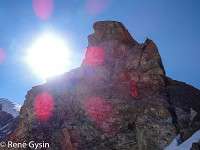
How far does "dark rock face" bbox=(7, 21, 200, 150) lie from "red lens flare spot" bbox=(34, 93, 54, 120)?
0.24m

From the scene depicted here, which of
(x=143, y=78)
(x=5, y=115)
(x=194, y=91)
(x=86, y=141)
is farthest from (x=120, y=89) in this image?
(x=5, y=115)

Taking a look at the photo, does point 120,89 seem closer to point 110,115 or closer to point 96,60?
point 110,115

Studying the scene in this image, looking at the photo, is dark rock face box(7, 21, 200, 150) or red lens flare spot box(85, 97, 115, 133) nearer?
dark rock face box(7, 21, 200, 150)

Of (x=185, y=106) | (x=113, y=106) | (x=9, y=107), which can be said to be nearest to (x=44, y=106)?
(x=113, y=106)

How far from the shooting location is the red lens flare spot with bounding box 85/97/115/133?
80.0 feet

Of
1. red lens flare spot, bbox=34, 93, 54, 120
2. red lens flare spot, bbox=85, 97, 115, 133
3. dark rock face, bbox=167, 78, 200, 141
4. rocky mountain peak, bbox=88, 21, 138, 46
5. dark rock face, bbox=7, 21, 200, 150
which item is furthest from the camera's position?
rocky mountain peak, bbox=88, 21, 138, 46

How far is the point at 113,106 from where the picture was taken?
86.5 feet

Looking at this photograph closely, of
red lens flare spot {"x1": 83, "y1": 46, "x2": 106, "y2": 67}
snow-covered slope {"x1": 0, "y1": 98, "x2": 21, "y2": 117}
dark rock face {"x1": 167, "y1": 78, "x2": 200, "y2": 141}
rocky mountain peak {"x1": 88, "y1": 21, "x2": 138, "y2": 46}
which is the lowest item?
dark rock face {"x1": 167, "y1": 78, "x2": 200, "y2": 141}

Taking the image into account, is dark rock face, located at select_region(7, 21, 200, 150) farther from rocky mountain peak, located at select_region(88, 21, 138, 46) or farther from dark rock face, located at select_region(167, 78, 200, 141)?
rocky mountain peak, located at select_region(88, 21, 138, 46)

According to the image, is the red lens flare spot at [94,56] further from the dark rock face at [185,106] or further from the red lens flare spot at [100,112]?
the dark rock face at [185,106]

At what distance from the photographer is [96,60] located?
38.7 metres

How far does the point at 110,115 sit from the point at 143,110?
5451mm

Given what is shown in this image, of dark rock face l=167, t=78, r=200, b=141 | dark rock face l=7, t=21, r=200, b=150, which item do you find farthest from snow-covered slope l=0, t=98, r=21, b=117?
dark rock face l=167, t=78, r=200, b=141

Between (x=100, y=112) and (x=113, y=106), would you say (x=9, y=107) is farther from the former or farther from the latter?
(x=113, y=106)
